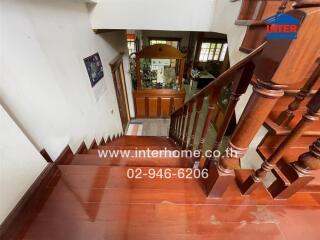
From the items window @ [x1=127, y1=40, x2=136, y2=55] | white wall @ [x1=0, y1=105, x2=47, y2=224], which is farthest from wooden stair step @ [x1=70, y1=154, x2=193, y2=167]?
window @ [x1=127, y1=40, x2=136, y2=55]

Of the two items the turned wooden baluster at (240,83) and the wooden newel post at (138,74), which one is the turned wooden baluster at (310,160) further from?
the wooden newel post at (138,74)

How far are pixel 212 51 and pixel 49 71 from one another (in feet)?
23.5

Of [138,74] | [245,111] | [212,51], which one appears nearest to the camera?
[245,111]

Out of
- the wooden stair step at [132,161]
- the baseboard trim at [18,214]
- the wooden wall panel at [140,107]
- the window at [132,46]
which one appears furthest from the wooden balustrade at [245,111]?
the window at [132,46]

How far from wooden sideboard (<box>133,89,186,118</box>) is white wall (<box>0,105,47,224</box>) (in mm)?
3416

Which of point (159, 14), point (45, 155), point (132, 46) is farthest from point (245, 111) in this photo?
point (132, 46)

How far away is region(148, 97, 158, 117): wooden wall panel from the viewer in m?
4.36

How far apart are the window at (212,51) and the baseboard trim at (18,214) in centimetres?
720

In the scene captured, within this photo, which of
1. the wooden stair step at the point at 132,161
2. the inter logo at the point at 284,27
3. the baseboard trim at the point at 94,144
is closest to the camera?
the inter logo at the point at 284,27

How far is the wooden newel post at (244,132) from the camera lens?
55cm

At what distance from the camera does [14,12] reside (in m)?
0.93

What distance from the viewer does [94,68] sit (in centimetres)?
202

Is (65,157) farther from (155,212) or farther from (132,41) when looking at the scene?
(132,41)

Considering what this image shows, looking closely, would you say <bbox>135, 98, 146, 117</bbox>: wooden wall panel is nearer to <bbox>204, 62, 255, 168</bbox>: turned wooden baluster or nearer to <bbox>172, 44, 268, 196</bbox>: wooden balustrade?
<bbox>172, 44, 268, 196</bbox>: wooden balustrade
